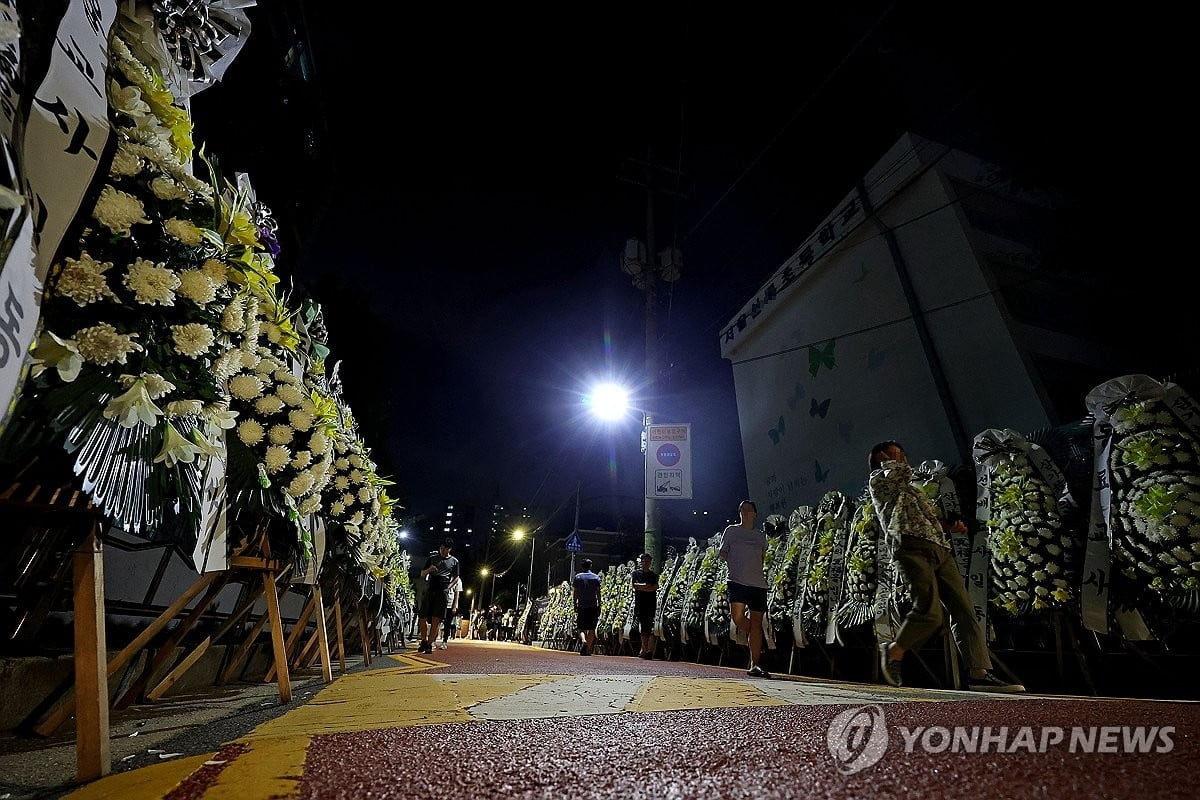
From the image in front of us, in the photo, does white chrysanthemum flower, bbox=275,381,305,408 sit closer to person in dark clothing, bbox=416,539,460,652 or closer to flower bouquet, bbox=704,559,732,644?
flower bouquet, bbox=704,559,732,644

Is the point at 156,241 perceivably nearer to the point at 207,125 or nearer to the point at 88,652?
the point at 88,652

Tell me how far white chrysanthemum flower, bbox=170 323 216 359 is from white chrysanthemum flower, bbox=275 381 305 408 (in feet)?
2.68

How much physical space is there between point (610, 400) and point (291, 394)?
1114cm

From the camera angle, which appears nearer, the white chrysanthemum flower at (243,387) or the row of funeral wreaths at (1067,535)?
the white chrysanthemum flower at (243,387)

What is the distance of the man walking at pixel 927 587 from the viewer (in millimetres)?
3500

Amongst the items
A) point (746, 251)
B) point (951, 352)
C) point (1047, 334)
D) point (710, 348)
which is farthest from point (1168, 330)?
point (710, 348)

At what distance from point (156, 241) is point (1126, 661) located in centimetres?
668

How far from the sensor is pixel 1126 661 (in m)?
3.98

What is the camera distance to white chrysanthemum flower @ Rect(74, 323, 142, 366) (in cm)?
151

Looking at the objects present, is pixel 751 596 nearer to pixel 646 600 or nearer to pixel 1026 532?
pixel 1026 532

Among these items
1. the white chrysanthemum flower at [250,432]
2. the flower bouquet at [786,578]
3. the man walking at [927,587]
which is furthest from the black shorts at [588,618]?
the white chrysanthemum flower at [250,432]

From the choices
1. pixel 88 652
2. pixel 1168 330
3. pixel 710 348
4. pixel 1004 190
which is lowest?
pixel 88 652

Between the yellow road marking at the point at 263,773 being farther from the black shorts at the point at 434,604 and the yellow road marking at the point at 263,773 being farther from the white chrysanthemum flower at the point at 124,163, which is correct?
the black shorts at the point at 434,604

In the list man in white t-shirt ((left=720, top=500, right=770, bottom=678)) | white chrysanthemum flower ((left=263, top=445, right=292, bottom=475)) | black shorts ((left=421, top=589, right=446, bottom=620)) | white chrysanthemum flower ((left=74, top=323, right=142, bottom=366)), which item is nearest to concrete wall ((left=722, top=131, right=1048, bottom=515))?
man in white t-shirt ((left=720, top=500, right=770, bottom=678))
